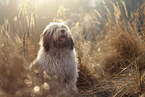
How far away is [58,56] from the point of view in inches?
110

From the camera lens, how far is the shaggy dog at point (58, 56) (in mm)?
2641

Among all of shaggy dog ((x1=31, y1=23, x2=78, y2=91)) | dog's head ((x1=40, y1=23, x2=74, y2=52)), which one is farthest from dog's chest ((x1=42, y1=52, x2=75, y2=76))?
dog's head ((x1=40, y1=23, x2=74, y2=52))

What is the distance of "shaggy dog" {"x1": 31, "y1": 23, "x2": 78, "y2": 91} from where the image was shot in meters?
2.64

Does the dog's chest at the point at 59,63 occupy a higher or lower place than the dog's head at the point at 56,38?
lower

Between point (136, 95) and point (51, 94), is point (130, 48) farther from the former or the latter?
point (51, 94)

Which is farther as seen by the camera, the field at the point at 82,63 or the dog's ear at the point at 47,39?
the dog's ear at the point at 47,39

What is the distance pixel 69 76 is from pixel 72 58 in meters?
0.35

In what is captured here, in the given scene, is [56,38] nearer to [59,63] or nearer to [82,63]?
[59,63]

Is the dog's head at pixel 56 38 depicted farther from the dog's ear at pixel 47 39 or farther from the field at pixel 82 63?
the field at pixel 82 63

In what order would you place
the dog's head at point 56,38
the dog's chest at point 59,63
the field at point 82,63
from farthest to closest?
the dog's head at point 56,38
the dog's chest at point 59,63
the field at point 82,63

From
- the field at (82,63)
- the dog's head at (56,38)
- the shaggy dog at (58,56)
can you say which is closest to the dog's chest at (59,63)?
the shaggy dog at (58,56)

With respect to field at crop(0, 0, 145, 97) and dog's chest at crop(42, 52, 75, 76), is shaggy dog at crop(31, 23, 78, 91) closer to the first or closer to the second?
dog's chest at crop(42, 52, 75, 76)

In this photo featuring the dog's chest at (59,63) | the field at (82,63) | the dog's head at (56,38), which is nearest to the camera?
the field at (82,63)

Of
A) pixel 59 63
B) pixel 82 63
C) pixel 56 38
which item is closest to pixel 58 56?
pixel 59 63
